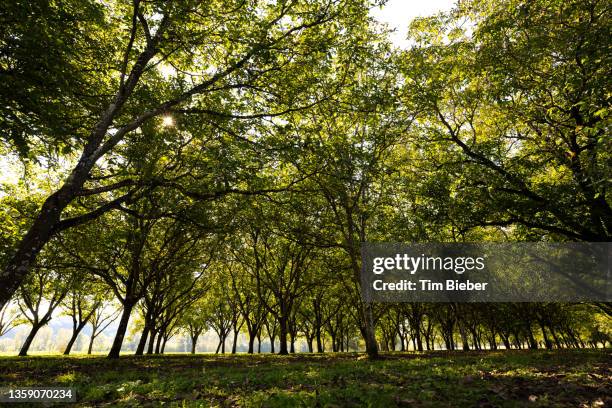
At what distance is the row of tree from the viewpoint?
33.0ft

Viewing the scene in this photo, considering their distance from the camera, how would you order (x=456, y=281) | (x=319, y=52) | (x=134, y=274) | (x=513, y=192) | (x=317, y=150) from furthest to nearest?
1. (x=456, y=281)
2. (x=134, y=274)
3. (x=513, y=192)
4. (x=317, y=150)
5. (x=319, y=52)

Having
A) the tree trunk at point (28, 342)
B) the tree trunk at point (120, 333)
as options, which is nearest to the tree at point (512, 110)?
the tree trunk at point (120, 333)

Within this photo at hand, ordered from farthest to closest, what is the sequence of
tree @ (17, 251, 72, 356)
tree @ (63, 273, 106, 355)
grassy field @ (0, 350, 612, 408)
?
tree @ (63, 273, 106, 355)
tree @ (17, 251, 72, 356)
grassy field @ (0, 350, 612, 408)

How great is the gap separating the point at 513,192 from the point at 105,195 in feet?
82.4

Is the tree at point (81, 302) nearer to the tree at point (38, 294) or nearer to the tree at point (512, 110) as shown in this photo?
the tree at point (38, 294)

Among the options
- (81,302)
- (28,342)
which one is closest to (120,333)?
(28,342)

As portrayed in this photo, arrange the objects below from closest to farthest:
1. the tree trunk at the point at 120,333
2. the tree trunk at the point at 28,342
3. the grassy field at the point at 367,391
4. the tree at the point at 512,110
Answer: the grassy field at the point at 367,391, the tree at the point at 512,110, the tree trunk at the point at 120,333, the tree trunk at the point at 28,342

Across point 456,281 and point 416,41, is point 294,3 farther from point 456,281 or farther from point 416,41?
point 456,281

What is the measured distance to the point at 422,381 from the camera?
337 inches

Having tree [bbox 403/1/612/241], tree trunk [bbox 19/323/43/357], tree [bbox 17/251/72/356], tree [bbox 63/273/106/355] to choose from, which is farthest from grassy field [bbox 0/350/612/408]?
tree trunk [bbox 19/323/43/357]

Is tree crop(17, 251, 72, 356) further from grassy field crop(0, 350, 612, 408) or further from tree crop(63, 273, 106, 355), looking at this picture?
grassy field crop(0, 350, 612, 408)

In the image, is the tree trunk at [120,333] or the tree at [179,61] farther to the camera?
the tree trunk at [120,333]

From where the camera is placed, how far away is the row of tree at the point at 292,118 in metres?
10.1

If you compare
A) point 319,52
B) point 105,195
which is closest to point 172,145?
point 319,52
